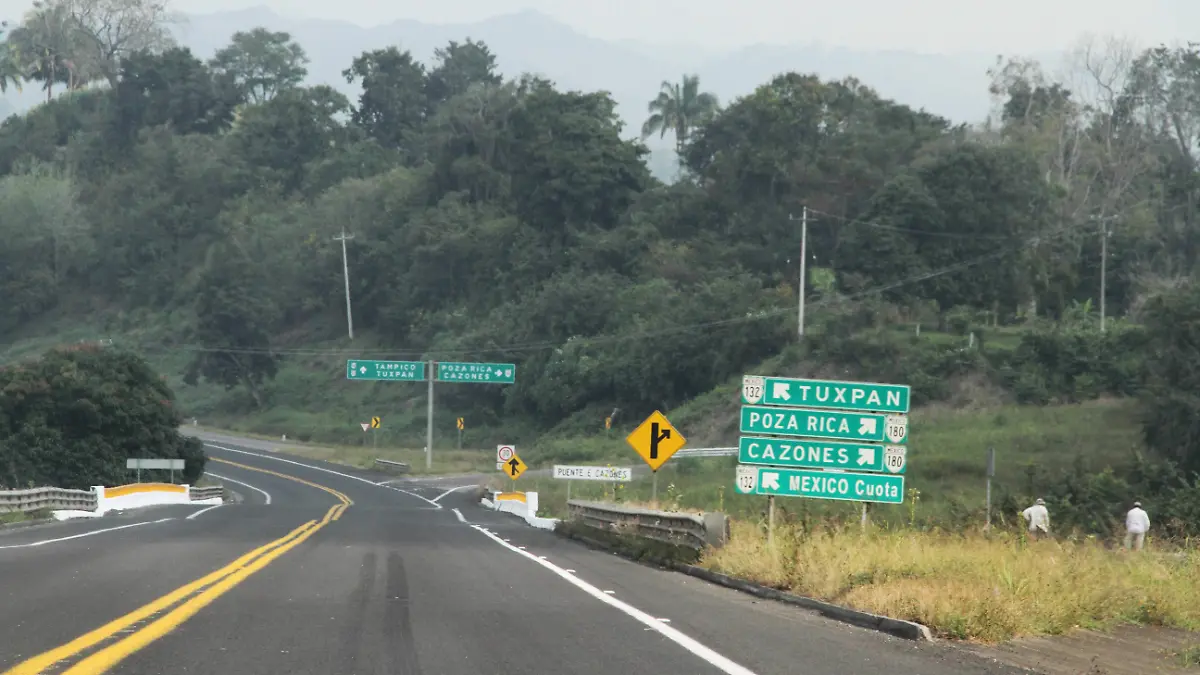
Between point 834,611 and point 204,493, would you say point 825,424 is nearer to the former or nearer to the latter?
point 834,611

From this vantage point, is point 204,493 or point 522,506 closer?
point 522,506

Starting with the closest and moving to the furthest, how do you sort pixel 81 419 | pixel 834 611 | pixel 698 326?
pixel 834 611 < pixel 81 419 < pixel 698 326

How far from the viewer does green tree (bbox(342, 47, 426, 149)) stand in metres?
139

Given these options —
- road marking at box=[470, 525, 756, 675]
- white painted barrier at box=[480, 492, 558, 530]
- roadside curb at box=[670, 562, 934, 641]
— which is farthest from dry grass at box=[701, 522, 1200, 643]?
white painted barrier at box=[480, 492, 558, 530]

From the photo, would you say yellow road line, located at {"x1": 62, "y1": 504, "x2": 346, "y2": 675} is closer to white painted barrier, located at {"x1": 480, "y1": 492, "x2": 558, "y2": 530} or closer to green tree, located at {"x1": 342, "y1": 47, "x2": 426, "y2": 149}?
white painted barrier, located at {"x1": 480, "y1": 492, "x2": 558, "y2": 530}

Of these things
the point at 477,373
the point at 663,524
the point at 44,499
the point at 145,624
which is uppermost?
the point at 477,373

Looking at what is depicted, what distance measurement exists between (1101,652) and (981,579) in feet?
7.60

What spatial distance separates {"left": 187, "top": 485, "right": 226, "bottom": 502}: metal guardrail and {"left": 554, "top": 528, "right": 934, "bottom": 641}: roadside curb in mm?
41633

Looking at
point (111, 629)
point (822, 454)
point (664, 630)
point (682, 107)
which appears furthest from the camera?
point (682, 107)

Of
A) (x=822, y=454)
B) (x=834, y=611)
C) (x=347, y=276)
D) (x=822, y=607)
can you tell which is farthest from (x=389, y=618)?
(x=347, y=276)

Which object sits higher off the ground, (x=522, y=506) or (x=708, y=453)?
(x=708, y=453)

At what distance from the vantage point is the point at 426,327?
352 feet

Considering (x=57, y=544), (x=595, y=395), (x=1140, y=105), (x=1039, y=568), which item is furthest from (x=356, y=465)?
(x=1039, y=568)

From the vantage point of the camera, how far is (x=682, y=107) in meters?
132
